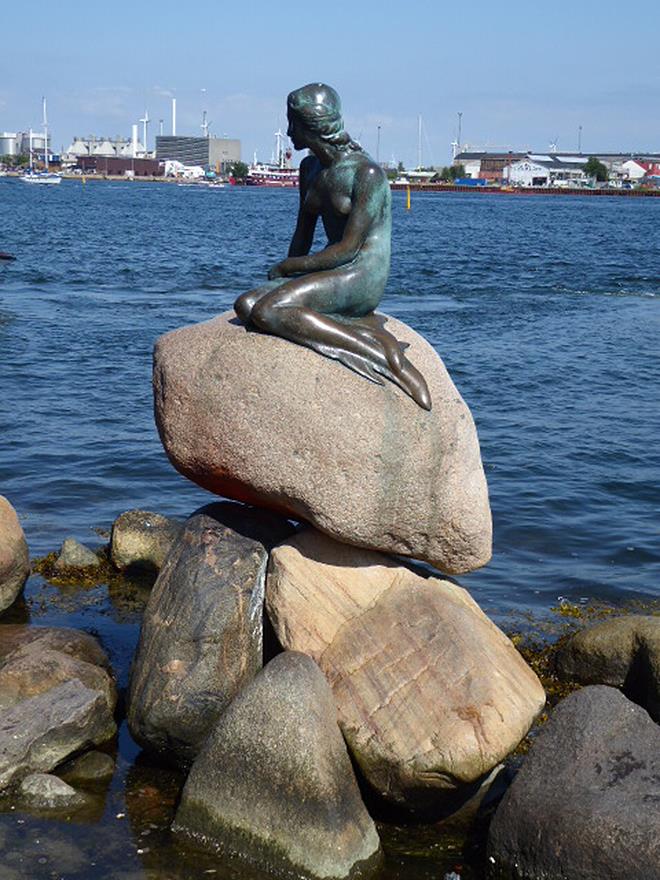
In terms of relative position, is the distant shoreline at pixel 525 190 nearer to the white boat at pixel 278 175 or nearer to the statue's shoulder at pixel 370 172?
the white boat at pixel 278 175

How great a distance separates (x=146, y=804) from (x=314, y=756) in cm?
131

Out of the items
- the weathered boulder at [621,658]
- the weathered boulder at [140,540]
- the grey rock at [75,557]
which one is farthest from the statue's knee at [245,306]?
the grey rock at [75,557]

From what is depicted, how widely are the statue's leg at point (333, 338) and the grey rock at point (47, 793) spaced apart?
127 inches

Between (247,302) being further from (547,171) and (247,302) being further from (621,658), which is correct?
(547,171)

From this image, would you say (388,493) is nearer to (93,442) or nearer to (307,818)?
(307,818)

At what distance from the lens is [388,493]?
28.9 feet

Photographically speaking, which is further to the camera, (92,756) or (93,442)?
(93,442)

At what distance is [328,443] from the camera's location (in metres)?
8.70

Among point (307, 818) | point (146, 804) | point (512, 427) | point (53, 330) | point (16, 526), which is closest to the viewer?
point (307, 818)

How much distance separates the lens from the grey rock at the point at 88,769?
886 centimetres

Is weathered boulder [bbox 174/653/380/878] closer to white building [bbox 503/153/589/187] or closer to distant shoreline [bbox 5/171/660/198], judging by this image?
distant shoreline [bbox 5/171/660/198]

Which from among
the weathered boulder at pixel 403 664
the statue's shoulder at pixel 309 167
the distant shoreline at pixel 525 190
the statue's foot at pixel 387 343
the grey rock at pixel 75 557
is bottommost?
the grey rock at pixel 75 557

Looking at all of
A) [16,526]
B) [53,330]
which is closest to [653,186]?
[53,330]

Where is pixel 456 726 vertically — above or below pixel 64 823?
above
